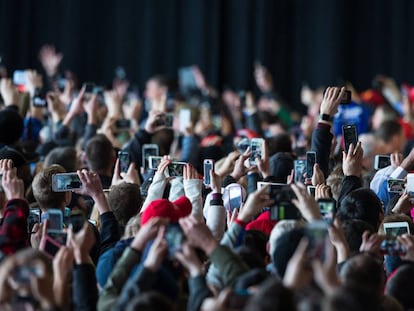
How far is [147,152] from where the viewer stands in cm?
529

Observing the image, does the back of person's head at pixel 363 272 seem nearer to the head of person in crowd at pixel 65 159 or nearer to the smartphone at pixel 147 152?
the smartphone at pixel 147 152

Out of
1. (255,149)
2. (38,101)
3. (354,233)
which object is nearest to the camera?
(354,233)

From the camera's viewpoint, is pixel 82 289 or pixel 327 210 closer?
pixel 82 289

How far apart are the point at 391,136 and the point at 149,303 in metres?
4.60

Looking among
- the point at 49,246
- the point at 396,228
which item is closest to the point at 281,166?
the point at 396,228

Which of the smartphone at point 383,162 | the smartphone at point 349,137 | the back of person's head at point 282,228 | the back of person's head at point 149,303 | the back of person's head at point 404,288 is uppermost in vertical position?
the smartphone at point 349,137

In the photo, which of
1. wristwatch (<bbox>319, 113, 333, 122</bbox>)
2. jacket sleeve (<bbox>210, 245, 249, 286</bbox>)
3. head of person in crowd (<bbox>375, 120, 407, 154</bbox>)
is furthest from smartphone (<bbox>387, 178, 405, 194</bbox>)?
head of person in crowd (<bbox>375, 120, 407, 154</bbox>)

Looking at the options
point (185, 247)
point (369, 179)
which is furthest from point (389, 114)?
point (185, 247)

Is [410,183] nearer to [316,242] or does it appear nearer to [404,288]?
[404,288]

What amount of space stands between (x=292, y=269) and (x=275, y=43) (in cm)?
1076

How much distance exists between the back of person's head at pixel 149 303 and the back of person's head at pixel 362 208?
1384 mm

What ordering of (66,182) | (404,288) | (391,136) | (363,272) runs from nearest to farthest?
(363,272) → (404,288) → (66,182) → (391,136)

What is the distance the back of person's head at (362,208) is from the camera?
3.83m

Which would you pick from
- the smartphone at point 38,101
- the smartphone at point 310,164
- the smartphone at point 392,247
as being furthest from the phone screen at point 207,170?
the smartphone at point 38,101
